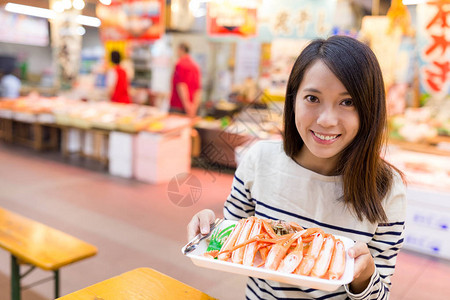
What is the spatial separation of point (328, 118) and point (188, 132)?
5541mm

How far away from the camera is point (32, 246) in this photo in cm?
235

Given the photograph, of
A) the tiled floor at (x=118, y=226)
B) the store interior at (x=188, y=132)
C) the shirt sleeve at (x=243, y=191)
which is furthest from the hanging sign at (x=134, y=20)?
the shirt sleeve at (x=243, y=191)

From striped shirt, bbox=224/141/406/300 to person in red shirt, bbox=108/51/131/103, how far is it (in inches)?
256

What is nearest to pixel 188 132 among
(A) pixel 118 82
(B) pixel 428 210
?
(A) pixel 118 82

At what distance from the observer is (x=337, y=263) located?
3.36ft

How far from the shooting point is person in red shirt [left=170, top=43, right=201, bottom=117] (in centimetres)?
650

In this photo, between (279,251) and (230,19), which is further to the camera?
(230,19)

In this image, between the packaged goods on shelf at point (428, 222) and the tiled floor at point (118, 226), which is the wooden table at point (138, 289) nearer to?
the tiled floor at point (118, 226)

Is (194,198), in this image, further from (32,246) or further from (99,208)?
(99,208)

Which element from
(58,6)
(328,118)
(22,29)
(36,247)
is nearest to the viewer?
(328,118)

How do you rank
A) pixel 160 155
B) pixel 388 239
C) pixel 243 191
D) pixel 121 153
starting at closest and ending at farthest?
pixel 388 239, pixel 243 191, pixel 160 155, pixel 121 153

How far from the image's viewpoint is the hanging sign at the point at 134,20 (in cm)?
661

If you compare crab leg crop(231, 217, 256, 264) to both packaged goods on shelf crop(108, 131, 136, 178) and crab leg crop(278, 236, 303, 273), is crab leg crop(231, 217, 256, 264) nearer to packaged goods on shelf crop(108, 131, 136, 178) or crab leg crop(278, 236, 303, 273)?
crab leg crop(278, 236, 303, 273)

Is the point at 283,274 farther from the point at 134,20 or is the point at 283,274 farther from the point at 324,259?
the point at 134,20
